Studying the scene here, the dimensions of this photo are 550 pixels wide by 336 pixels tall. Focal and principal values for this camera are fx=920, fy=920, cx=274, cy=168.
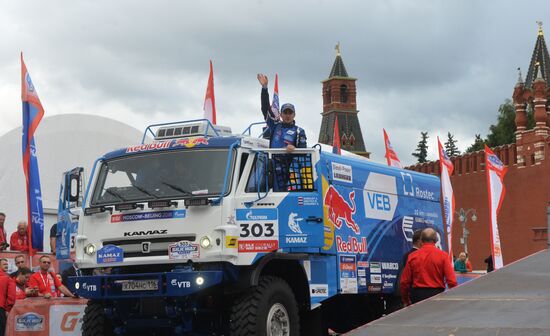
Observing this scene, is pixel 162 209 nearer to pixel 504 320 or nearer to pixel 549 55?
pixel 504 320

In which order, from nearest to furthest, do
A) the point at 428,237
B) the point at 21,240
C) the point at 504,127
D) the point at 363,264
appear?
the point at 428,237 < the point at 363,264 < the point at 21,240 < the point at 504,127

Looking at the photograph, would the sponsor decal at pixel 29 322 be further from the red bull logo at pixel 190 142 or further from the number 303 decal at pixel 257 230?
the number 303 decal at pixel 257 230

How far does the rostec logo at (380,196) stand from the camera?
13094mm

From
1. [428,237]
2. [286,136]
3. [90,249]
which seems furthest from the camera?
[286,136]

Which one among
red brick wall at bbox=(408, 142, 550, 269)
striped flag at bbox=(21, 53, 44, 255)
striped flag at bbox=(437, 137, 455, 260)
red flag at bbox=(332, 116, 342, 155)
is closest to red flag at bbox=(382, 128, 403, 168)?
striped flag at bbox=(437, 137, 455, 260)

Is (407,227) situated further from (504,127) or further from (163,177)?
(504,127)

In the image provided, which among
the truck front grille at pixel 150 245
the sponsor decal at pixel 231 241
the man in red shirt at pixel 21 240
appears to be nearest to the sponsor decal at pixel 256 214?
the sponsor decal at pixel 231 241

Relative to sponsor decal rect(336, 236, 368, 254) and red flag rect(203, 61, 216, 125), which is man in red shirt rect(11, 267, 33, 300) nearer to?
sponsor decal rect(336, 236, 368, 254)

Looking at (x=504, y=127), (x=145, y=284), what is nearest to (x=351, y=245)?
(x=145, y=284)

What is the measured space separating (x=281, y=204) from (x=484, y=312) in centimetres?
366

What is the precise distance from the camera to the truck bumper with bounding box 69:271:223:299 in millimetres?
10398

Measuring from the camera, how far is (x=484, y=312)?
7.97m

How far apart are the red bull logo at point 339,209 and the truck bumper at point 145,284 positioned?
77.8 inches

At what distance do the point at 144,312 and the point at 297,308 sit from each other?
1863 millimetres
